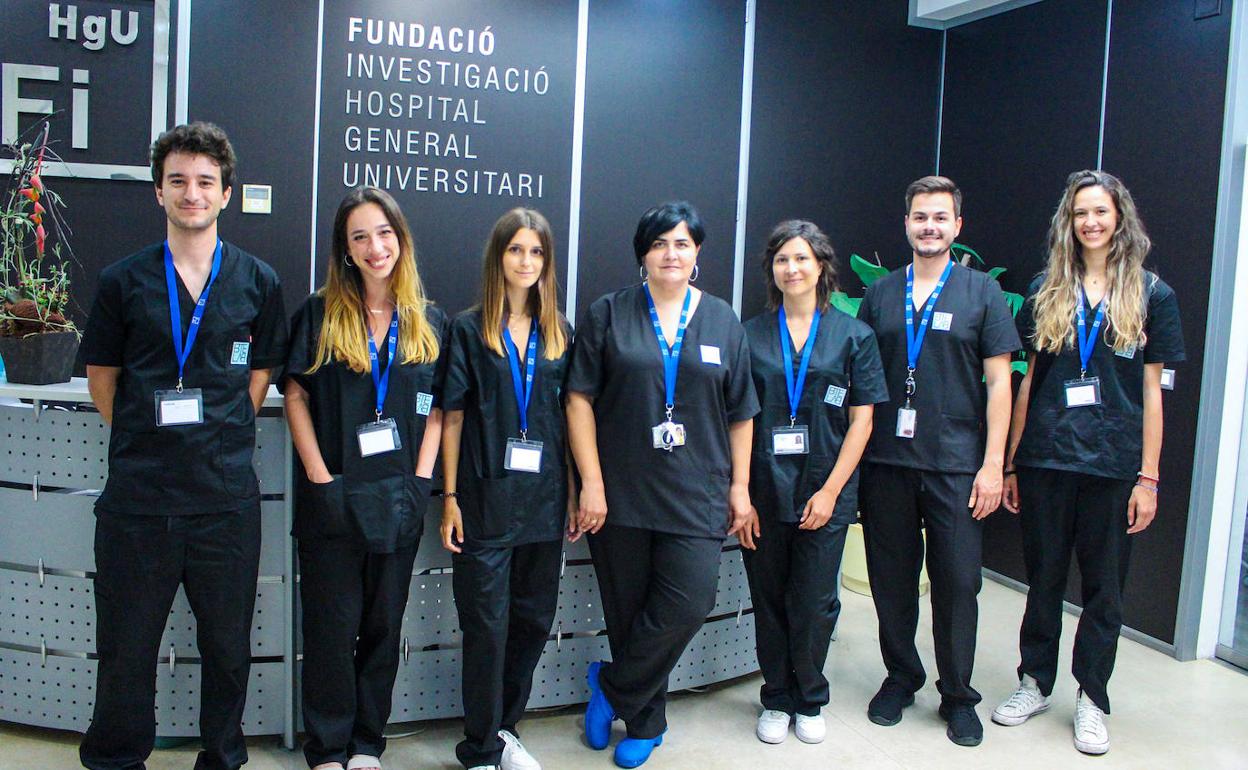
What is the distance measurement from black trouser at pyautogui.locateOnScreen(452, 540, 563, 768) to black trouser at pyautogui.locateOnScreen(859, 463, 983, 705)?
1.00 metres

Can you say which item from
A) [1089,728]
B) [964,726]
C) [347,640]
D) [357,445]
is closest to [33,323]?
[357,445]

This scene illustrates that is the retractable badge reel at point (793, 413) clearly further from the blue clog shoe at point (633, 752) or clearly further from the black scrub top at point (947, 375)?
the blue clog shoe at point (633, 752)

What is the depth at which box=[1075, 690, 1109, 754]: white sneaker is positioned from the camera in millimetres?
2867

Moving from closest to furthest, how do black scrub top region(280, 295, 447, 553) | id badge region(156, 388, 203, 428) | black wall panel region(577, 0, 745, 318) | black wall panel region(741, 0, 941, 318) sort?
id badge region(156, 388, 203, 428) → black scrub top region(280, 295, 447, 553) → black wall panel region(577, 0, 745, 318) → black wall panel region(741, 0, 941, 318)

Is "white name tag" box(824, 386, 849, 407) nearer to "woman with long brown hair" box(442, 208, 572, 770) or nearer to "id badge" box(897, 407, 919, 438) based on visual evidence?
"id badge" box(897, 407, 919, 438)

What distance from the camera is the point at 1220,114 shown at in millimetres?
3609

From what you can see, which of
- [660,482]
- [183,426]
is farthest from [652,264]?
[183,426]

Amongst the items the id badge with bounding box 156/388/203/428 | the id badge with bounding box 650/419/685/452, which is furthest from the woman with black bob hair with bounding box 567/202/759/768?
the id badge with bounding box 156/388/203/428

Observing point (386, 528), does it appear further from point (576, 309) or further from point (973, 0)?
point (973, 0)

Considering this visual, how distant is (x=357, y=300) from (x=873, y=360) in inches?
55.8

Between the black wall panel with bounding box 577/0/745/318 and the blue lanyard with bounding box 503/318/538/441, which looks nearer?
the blue lanyard with bounding box 503/318/538/441

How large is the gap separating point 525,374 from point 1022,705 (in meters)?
A: 1.87

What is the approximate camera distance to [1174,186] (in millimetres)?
3777

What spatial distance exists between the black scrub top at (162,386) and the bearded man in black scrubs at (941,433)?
1773mm
